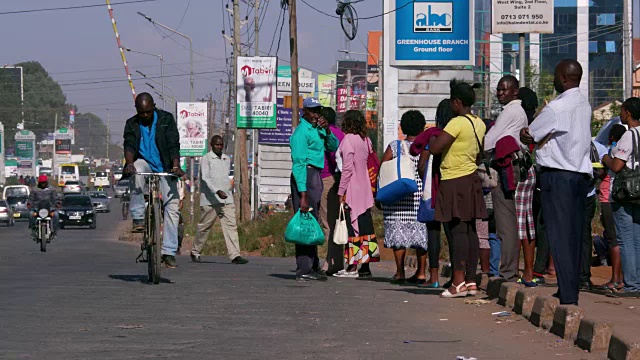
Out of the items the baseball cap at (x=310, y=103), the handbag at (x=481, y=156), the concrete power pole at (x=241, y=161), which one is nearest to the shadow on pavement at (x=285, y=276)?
the baseball cap at (x=310, y=103)

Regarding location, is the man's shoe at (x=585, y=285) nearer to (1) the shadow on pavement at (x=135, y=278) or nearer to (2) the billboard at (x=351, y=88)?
(1) the shadow on pavement at (x=135, y=278)

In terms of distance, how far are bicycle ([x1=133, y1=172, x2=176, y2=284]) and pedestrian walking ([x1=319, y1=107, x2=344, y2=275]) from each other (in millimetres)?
2325

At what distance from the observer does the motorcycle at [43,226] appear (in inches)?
1230

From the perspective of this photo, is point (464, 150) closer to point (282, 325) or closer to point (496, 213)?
point (496, 213)

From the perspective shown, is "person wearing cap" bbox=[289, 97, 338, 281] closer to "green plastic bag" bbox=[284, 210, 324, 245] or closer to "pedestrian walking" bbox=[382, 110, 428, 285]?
"green plastic bag" bbox=[284, 210, 324, 245]

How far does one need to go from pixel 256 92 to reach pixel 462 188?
27.7m

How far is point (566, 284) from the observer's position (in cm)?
927

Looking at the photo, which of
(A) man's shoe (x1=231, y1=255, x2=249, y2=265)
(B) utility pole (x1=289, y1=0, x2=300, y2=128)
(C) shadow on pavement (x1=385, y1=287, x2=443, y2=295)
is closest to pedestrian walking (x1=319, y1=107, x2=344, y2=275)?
(C) shadow on pavement (x1=385, y1=287, x2=443, y2=295)

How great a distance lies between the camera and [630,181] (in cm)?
1118

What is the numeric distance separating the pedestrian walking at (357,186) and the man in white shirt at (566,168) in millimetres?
4920

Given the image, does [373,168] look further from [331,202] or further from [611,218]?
[611,218]

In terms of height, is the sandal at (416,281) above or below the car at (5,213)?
above

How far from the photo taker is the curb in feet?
23.5

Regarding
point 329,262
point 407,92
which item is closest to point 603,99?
point 407,92
